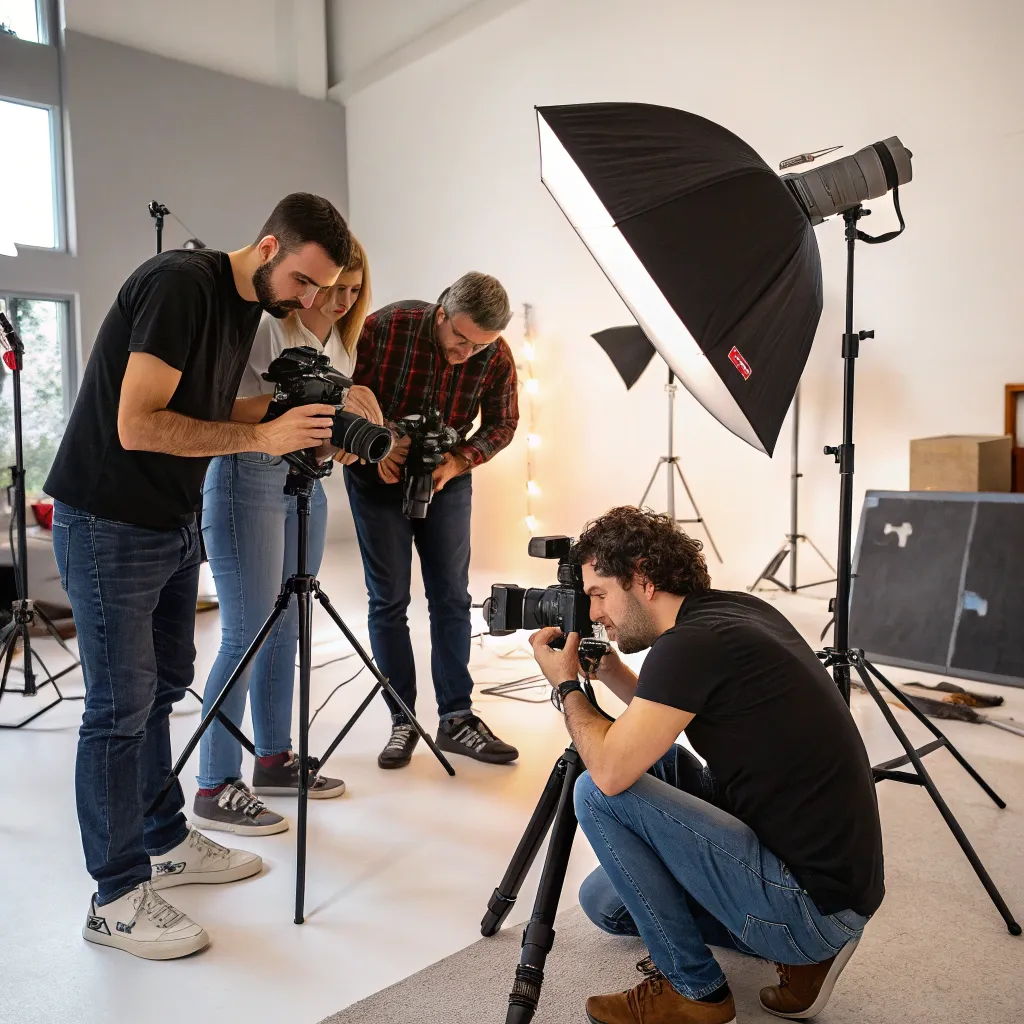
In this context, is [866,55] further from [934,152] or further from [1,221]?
[1,221]

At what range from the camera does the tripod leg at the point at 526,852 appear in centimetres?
167

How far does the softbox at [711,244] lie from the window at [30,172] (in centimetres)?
571

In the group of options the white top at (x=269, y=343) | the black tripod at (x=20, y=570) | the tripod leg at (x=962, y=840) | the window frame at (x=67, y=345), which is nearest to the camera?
the tripod leg at (x=962, y=840)

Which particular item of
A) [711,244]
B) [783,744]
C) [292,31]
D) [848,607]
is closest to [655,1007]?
[783,744]

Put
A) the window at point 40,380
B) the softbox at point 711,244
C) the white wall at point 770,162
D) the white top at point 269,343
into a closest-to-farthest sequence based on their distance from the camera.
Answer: the softbox at point 711,244
the white top at point 269,343
the white wall at point 770,162
the window at point 40,380

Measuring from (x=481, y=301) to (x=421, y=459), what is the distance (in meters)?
0.44

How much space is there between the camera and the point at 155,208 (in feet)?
9.66

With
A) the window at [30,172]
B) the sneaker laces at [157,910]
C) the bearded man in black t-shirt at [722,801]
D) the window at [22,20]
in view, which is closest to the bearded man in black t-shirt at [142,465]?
the sneaker laces at [157,910]

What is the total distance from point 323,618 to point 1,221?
7.81 feet

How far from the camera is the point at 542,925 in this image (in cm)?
146

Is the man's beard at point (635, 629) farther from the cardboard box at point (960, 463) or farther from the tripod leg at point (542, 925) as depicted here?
the cardboard box at point (960, 463)

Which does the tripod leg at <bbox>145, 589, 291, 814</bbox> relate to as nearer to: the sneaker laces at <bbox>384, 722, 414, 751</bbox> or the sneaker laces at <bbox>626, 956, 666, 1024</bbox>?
the sneaker laces at <bbox>384, 722, 414, 751</bbox>

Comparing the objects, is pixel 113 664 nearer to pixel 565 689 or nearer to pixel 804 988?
pixel 565 689

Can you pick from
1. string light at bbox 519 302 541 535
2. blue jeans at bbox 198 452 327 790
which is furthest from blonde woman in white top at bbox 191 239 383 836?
string light at bbox 519 302 541 535
